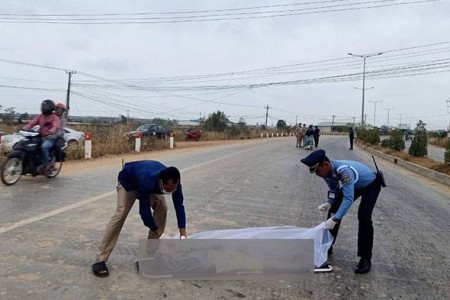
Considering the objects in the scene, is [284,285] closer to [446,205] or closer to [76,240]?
[76,240]

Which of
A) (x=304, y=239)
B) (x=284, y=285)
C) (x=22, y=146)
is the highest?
(x=22, y=146)

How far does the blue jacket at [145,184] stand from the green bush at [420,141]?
71.8 ft

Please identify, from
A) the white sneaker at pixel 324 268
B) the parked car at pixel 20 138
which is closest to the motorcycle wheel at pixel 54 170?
the parked car at pixel 20 138

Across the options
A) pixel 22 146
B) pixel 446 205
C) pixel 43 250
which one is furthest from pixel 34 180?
pixel 446 205

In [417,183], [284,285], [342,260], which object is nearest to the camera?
[284,285]

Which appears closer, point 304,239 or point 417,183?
point 304,239

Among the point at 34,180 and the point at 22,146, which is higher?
the point at 22,146

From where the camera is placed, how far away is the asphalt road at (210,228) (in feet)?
13.8

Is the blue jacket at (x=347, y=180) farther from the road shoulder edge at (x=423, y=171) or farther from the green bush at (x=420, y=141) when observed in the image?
the green bush at (x=420, y=141)

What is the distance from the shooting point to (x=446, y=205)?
10156 mm

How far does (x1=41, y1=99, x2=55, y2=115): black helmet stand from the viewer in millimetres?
10055

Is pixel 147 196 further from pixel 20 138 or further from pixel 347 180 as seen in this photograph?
pixel 20 138

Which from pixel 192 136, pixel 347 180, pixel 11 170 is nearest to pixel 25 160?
pixel 11 170

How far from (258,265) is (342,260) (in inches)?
47.2
